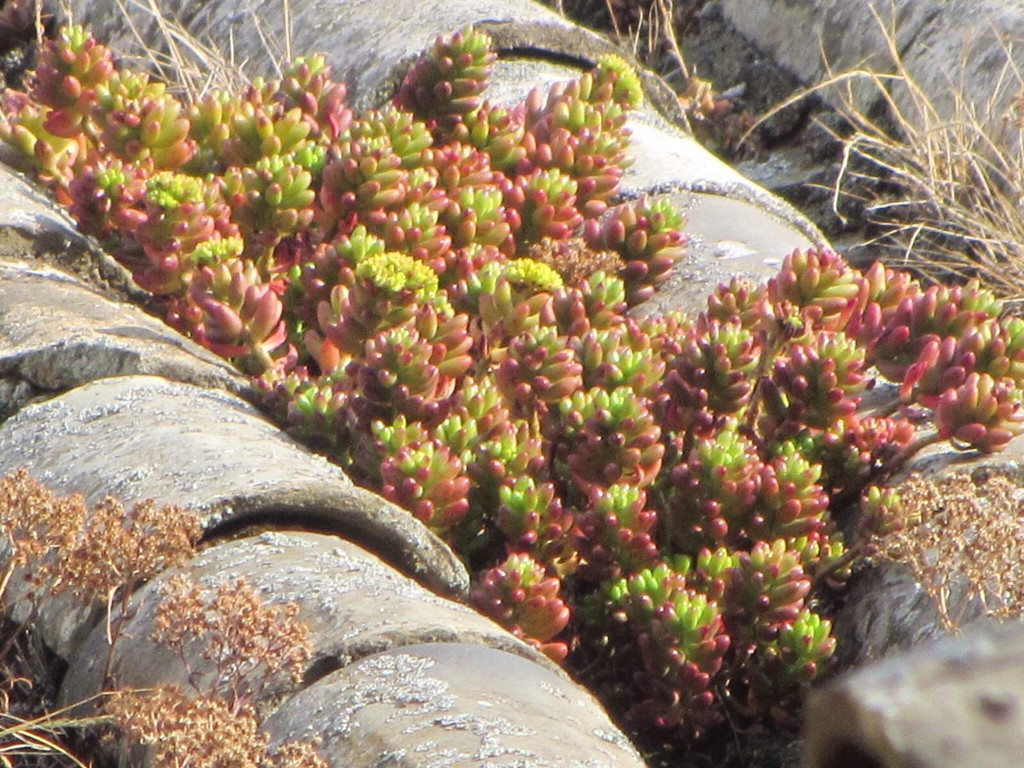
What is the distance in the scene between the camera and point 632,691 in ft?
8.14

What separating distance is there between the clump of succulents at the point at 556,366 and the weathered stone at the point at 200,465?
0.17 meters

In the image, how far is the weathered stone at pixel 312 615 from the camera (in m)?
1.74

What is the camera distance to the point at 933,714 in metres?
0.35

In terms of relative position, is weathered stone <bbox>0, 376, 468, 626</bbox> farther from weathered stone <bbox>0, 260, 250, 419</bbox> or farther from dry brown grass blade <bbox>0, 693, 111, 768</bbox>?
dry brown grass blade <bbox>0, 693, 111, 768</bbox>

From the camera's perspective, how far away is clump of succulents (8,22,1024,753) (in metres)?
2.39

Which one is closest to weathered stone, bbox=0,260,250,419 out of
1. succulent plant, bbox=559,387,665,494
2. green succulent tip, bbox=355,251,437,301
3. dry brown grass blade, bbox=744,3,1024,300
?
green succulent tip, bbox=355,251,437,301

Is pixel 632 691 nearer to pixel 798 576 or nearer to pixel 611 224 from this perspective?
pixel 798 576

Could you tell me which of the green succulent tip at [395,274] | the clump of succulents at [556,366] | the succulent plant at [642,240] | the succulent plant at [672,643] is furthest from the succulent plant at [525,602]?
the succulent plant at [642,240]

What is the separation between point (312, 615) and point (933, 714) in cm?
152

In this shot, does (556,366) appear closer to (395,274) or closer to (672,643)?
(395,274)

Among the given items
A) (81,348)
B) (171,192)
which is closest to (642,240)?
(171,192)

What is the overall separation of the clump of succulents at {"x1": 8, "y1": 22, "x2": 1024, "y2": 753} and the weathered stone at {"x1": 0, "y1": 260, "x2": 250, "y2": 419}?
111mm

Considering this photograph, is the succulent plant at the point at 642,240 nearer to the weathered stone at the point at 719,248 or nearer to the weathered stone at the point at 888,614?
the weathered stone at the point at 719,248

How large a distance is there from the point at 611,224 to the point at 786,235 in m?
0.62
